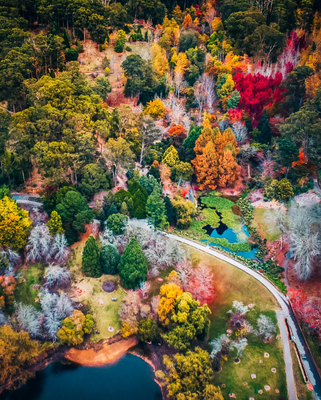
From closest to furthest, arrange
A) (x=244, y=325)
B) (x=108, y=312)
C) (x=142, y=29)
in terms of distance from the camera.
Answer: (x=244, y=325) → (x=108, y=312) → (x=142, y=29)

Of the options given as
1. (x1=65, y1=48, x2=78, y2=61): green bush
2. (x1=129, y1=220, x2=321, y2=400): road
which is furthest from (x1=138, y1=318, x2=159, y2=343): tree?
(x1=65, y1=48, x2=78, y2=61): green bush

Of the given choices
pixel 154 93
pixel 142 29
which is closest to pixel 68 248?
pixel 154 93

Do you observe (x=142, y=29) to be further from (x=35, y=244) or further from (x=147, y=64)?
(x=35, y=244)

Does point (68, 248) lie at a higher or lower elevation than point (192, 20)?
lower

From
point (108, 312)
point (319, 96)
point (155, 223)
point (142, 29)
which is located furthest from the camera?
point (142, 29)

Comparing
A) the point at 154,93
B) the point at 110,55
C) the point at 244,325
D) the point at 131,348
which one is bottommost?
the point at 131,348

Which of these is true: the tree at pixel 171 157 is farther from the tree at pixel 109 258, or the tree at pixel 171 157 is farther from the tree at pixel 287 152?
the tree at pixel 109 258

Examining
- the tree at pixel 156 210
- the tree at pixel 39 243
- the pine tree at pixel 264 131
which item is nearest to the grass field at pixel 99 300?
the tree at pixel 39 243
